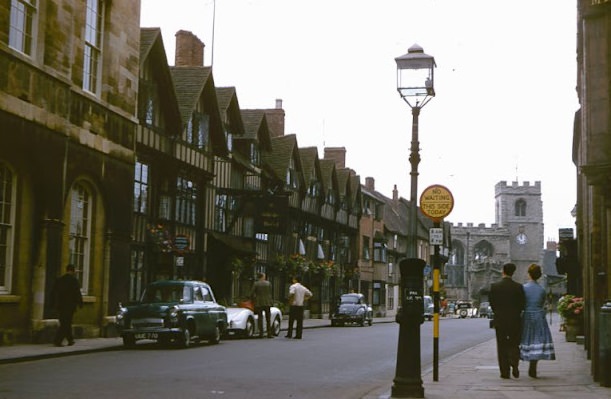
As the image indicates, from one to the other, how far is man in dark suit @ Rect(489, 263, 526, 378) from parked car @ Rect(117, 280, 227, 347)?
809 centimetres

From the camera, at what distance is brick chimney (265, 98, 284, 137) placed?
50438 mm

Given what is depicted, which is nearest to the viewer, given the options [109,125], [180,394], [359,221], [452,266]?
[180,394]

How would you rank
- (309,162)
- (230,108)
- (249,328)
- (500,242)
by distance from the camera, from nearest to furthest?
1. (249,328)
2. (230,108)
3. (309,162)
4. (500,242)

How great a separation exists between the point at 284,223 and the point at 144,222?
8.55 meters

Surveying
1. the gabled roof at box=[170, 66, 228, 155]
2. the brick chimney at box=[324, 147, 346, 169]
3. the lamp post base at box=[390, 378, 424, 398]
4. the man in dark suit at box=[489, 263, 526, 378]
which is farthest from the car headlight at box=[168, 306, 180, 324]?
the brick chimney at box=[324, 147, 346, 169]

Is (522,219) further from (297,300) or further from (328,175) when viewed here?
(297,300)

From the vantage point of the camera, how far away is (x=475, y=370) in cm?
1531

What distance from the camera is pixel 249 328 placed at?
83.1ft

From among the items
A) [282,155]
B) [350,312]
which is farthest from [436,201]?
[282,155]

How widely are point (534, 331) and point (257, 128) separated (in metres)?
28.6

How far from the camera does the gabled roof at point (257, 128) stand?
41.0 meters

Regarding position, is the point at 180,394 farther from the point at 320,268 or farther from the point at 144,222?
the point at 320,268

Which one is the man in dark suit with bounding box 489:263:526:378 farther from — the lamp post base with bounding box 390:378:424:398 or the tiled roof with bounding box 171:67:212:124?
the tiled roof with bounding box 171:67:212:124

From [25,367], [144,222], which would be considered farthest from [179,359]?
[144,222]
